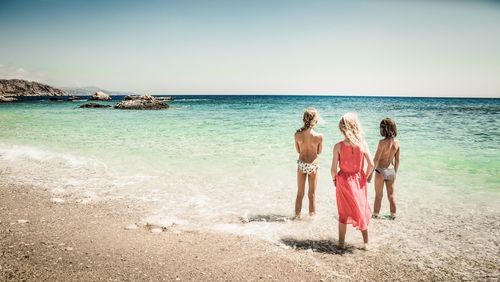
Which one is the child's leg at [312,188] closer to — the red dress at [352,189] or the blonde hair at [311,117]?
the blonde hair at [311,117]

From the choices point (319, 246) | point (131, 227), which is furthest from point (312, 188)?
point (131, 227)

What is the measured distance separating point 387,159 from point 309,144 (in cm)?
138

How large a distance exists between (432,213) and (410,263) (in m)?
2.19

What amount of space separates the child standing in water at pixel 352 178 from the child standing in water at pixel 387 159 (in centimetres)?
106

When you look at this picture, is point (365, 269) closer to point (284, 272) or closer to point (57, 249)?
point (284, 272)

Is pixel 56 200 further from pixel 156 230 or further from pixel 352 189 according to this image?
pixel 352 189

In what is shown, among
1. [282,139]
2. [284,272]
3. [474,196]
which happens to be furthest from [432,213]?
[282,139]

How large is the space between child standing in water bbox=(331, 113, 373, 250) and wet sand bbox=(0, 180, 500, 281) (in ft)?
1.43

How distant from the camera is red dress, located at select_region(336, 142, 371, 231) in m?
4.12

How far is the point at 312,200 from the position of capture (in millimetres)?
5508

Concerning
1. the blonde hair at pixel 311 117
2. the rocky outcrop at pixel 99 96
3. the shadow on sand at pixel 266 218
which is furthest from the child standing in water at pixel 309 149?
the rocky outcrop at pixel 99 96

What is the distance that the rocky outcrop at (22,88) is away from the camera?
390 feet

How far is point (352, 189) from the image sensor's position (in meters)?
4.16

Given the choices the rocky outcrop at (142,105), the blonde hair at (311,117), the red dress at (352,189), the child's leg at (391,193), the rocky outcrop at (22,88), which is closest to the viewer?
the red dress at (352,189)
